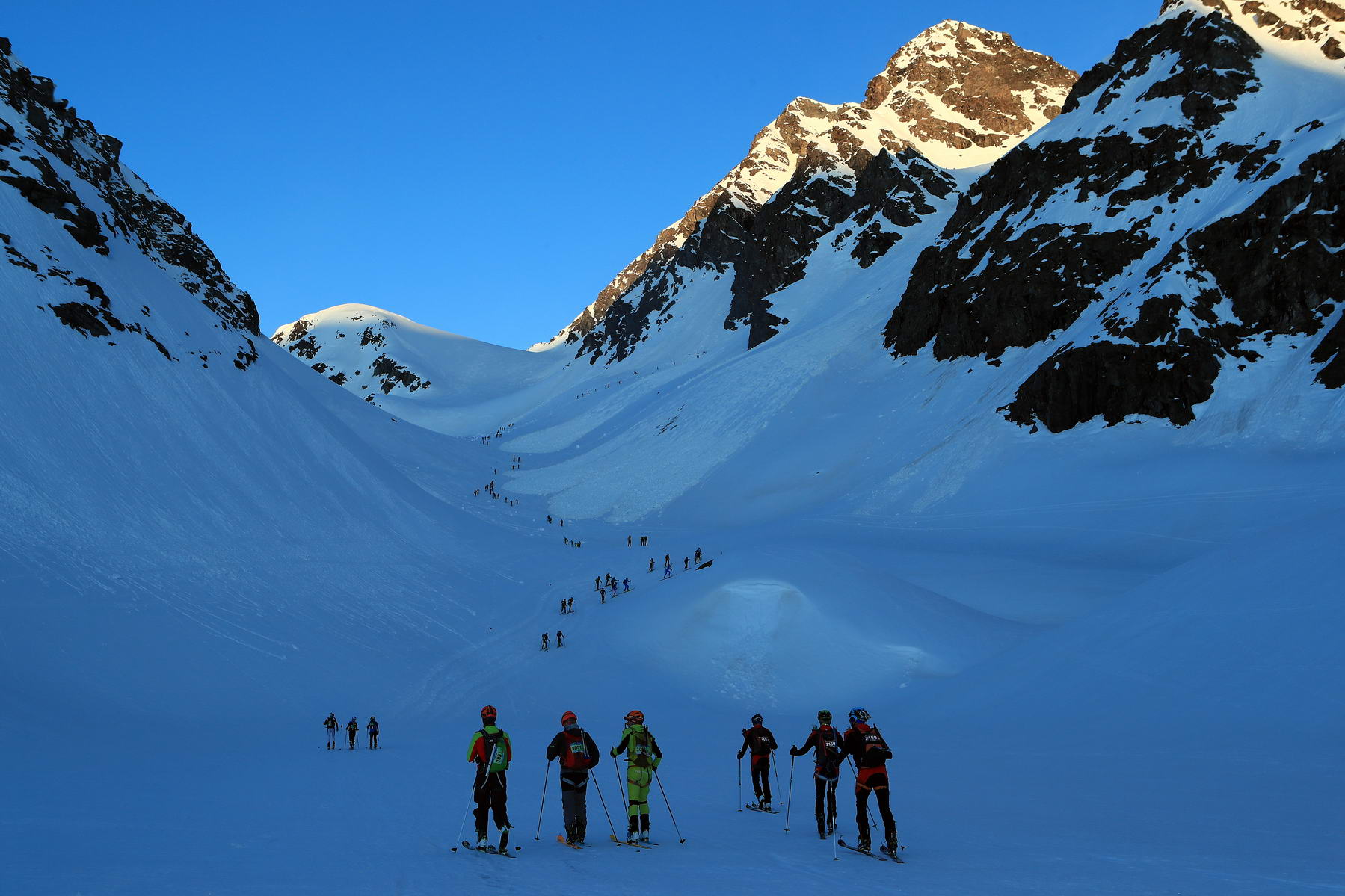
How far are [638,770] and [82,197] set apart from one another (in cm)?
5653

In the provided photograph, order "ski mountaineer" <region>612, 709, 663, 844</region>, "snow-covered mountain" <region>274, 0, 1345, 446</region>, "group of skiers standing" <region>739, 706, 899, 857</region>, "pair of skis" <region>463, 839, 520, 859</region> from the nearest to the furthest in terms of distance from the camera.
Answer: "pair of skis" <region>463, 839, 520, 859</region> < "group of skiers standing" <region>739, 706, 899, 857</region> < "ski mountaineer" <region>612, 709, 663, 844</region> < "snow-covered mountain" <region>274, 0, 1345, 446</region>

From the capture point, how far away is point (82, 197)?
5191 cm

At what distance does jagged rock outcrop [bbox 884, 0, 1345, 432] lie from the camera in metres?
49.8

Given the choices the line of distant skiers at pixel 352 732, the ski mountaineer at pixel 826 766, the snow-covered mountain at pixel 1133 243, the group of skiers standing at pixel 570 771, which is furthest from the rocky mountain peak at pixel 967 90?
the group of skiers standing at pixel 570 771

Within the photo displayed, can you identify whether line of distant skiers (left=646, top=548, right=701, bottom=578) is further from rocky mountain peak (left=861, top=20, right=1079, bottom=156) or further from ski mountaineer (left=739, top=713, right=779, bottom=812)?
rocky mountain peak (left=861, top=20, right=1079, bottom=156)

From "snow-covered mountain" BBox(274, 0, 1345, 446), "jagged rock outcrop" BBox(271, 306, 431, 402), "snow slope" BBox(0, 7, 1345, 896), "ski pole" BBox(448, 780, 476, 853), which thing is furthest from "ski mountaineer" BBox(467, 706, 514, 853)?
"jagged rock outcrop" BBox(271, 306, 431, 402)

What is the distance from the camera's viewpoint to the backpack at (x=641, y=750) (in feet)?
36.2

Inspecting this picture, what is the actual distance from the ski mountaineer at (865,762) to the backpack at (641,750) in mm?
2417

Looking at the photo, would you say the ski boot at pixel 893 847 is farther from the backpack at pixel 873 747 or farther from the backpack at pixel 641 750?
the backpack at pixel 641 750

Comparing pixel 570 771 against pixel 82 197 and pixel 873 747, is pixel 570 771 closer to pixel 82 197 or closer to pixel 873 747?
pixel 873 747

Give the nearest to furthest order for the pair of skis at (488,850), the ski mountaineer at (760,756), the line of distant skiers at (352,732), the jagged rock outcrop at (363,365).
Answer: the pair of skis at (488,850)
the ski mountaineer at (760,756)
the line of distant skiers at (352,732)
the jagged rock outcrop at (363,365)

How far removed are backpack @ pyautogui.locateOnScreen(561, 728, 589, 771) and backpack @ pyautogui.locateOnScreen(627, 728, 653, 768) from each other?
719mm

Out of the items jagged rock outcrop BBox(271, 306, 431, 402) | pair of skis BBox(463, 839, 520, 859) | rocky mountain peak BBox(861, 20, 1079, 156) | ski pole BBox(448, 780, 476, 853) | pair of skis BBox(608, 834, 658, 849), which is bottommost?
pair of skis BBox(608, 834, 658, 849)

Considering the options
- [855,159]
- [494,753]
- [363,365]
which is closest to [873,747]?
[494,753]
